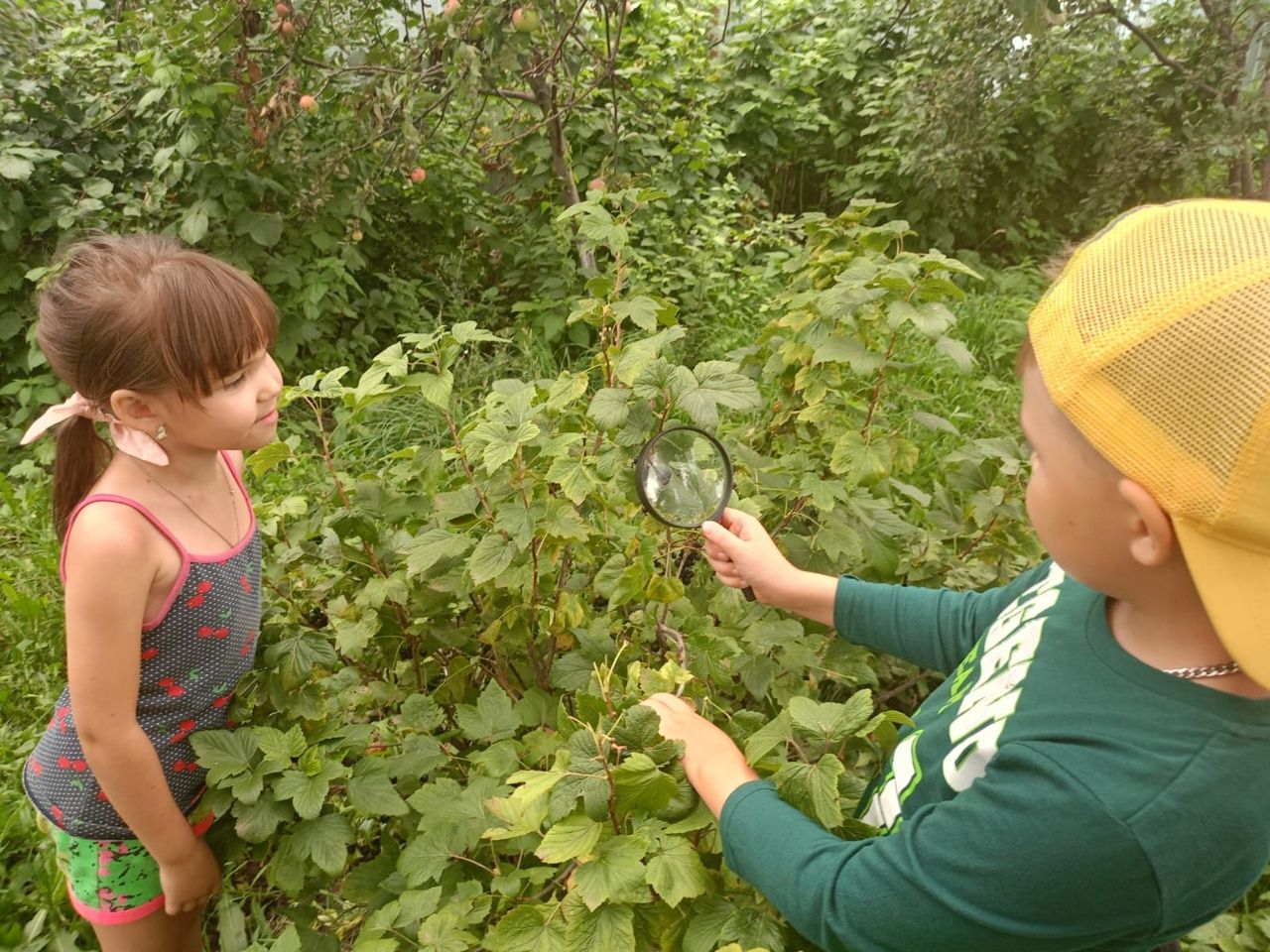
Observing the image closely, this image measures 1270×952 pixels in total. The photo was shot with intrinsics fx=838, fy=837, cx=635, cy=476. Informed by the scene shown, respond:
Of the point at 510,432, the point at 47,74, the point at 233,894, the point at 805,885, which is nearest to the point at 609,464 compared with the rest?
the point at 510,432

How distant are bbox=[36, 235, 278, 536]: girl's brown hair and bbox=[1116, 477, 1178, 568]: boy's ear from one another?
3.97ft

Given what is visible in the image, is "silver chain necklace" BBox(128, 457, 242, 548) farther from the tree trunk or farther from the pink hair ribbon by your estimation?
the tree trunk

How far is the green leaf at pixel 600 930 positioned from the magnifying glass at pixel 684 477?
23.4 inches

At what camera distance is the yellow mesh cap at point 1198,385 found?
2.06 feet

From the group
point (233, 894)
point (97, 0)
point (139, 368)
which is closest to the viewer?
point (139, 368)

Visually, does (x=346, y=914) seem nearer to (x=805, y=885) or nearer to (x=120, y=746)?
(x=120, y=746)

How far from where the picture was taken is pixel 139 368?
124cm

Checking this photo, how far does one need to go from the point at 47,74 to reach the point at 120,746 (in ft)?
12.6

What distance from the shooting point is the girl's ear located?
1248 mm

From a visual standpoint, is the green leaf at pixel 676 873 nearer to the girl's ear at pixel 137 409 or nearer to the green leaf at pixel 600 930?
the green leaf at pixel 600 930

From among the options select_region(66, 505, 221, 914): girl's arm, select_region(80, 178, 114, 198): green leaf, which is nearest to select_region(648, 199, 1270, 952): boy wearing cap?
select_region(66, 505, 221, 914): girl's arm

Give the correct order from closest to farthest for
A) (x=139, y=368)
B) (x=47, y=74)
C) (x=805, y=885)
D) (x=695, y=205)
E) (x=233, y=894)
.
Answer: (x=805, y=885), (x=139, y=368), (x=233, y=894), (x=47, y=74), (x=695, y=205)

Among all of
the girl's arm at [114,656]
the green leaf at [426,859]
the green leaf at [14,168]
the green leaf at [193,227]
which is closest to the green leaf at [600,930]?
the green leaf at [426,859]

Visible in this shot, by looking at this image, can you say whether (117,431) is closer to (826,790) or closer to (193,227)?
(826,790)
